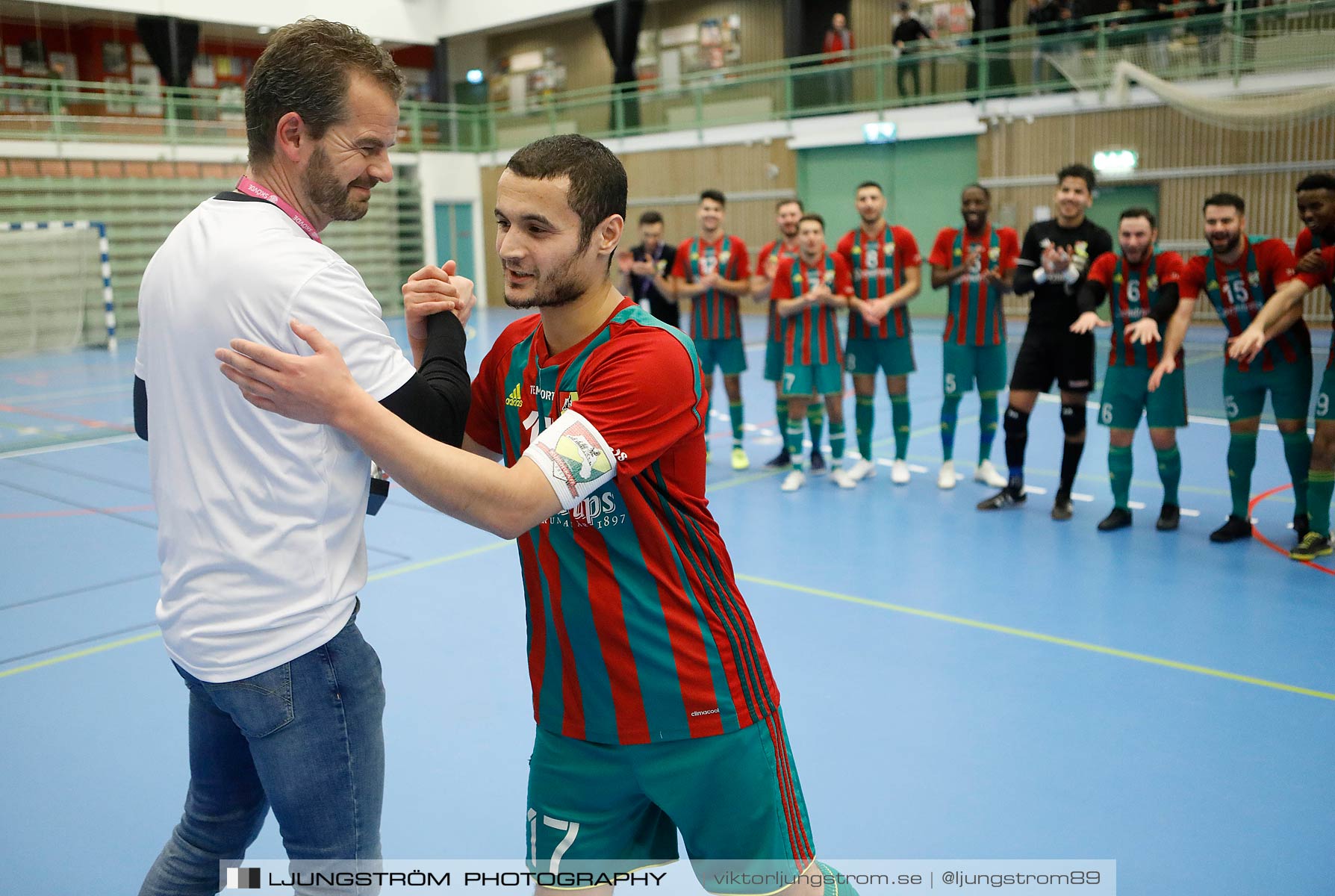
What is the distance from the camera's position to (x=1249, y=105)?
44.2 ft

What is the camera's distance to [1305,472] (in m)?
6.60

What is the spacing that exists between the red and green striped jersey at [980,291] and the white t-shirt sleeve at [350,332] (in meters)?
6.70

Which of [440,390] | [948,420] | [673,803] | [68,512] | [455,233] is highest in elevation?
[455,233]

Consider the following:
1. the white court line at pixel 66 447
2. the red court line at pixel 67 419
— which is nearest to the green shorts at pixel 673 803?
the white court line at pixel 66 447

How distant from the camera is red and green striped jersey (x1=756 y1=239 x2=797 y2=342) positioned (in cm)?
863

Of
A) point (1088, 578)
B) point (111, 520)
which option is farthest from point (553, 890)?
point (111, 520)

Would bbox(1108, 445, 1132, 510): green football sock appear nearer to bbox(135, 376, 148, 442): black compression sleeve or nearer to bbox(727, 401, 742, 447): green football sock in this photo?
bbox(727, 401, 742, 447): green football sock

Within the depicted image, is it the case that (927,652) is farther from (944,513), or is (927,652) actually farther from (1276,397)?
(1276,397)

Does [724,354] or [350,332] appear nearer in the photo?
[350,332]

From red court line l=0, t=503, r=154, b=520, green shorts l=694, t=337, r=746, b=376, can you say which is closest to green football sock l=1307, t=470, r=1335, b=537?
green shorts l=694, t=337, r=746, b=376

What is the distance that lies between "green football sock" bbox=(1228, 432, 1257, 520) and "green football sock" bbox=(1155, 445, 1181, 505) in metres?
0.33

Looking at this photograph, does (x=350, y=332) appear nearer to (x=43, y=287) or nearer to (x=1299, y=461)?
(x=1299, y=461)

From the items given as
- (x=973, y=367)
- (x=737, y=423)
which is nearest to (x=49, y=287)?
(x=737, y=423)

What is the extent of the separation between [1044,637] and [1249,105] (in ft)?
37.3
